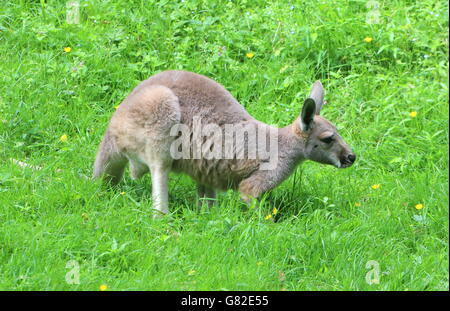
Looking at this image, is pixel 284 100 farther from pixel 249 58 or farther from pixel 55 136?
pixel 55 136

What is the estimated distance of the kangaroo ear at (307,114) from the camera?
19.7 feet

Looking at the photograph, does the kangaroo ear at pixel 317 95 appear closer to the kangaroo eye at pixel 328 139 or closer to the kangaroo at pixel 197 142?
the kangaroo at pixel 197 142

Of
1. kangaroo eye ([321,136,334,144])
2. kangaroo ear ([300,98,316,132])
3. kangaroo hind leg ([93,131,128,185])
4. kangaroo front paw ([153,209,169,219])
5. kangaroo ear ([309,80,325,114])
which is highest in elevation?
kangaroo ear ([309,80,325,114])

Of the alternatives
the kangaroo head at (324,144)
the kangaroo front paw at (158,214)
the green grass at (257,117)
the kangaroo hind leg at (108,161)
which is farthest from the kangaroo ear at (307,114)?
the kangaroo hind leg at (108,161)

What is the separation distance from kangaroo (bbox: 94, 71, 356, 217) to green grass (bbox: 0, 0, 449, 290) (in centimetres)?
20

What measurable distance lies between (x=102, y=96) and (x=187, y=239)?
2686mm

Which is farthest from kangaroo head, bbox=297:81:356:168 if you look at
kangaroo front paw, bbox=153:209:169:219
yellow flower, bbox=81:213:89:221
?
yellow flower, bbox=81:213:89:221

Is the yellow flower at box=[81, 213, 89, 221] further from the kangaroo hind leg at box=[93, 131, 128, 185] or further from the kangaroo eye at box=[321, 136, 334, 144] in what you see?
the kangaroo eye at box=[321, 136, 334, 144]

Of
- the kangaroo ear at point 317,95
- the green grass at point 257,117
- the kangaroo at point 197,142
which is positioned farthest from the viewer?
the kangaroo ear at point 317,95

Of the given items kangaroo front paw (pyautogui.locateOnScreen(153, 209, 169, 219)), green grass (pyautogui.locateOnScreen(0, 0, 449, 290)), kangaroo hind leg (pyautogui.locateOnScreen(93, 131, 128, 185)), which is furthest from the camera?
kangaroo hind leg (pyautogui.locateOnScreen(93, 131, 128, 185))

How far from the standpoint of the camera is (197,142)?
6.25 m

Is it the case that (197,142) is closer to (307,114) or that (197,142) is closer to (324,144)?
(307,114)

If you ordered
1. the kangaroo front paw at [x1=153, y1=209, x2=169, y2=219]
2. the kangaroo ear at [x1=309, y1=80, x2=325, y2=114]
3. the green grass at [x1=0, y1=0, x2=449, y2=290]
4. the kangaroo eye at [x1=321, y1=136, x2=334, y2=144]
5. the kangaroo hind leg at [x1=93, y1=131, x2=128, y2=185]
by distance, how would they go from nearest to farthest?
1. the green grass at [x1=0, y1=0, x2=449, y2=290]
2. the kangaroo front paw at [x1=153, y1=209, x2=169, y2=219]
3. the kangaroo eye at [x1=321, y1=136, x2=334, y2=144]
4. the kangaroo hind leg at [x1=93, y1=131, x2=128, y2=185]
5. the kangaroo ear at [x1=309, y1=80, x2=325, y2=114]

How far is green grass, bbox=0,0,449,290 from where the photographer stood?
17.2 ft
